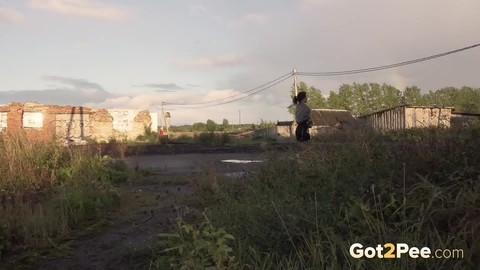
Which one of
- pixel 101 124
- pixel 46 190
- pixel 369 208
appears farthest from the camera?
pixel 101 124

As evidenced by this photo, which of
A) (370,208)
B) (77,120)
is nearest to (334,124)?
(370,208)

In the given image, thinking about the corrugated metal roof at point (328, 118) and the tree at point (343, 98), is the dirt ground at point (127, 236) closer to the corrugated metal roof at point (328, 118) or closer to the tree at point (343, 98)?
the corrugated metal roof at point (328, 118)

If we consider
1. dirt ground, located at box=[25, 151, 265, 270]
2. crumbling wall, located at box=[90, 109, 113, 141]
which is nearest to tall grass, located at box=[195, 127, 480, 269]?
dirt ground, located at box=[25, 151, 265, 270]

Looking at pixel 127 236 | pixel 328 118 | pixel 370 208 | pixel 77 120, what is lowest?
pixel 127 236

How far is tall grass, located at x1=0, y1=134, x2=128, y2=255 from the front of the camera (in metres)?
4.68

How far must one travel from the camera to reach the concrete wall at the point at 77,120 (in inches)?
1528

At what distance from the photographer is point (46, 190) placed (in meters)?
6.47

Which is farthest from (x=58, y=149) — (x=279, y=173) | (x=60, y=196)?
(x=279, y=173)

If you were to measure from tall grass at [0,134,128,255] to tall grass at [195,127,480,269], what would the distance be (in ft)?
6.06

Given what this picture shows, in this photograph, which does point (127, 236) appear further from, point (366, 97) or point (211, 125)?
point (366, 97)

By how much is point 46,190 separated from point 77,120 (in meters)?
37.8

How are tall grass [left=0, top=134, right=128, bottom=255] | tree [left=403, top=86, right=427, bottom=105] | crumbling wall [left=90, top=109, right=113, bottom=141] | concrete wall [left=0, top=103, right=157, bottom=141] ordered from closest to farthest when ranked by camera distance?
1. tall grass [left=0, top=134, right=128, bottom=255]
2. concrete wall [left=0, top=103, right=157, bottom=141]
3. crumbling wall [left=90, top=109, right=113, bottom=141]
4. tree [left=403, top=86, right=427, bottom=105]

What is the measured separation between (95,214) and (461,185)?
13.6 ft

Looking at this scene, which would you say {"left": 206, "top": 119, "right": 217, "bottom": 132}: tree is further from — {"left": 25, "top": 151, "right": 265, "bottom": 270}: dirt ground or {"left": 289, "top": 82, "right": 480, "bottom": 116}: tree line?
{"left": 25, "top": 151, "right": 265, "bottom": 270}: dirt ground
